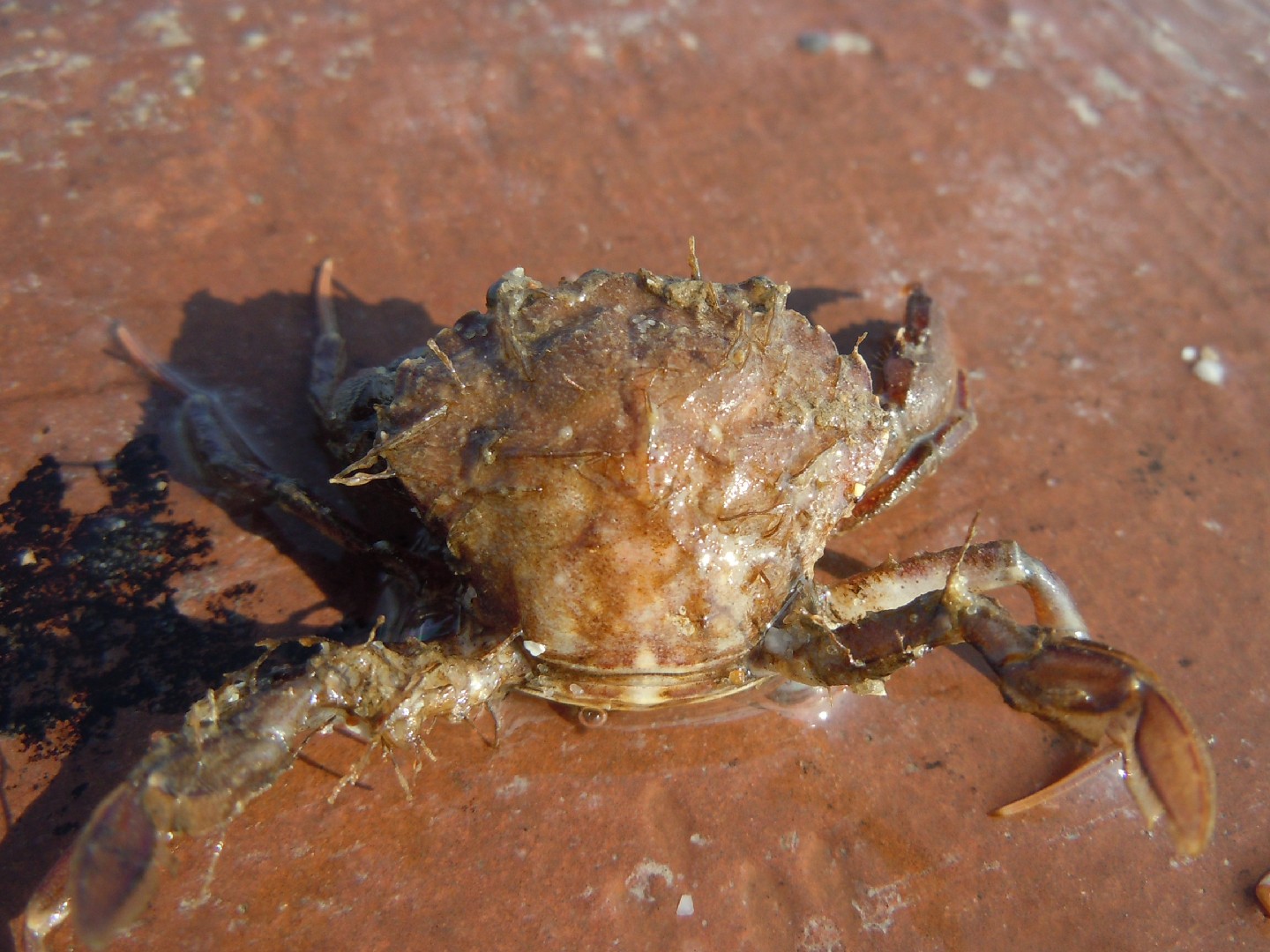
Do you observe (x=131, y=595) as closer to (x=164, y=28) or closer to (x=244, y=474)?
(x=244, y=474)

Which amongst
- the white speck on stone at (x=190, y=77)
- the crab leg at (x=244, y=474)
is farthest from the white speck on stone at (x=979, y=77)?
the white speck on stone at (x=190, y=77)

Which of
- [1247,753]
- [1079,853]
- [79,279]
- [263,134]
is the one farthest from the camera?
[263,134]

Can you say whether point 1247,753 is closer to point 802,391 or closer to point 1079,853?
point 1079,853

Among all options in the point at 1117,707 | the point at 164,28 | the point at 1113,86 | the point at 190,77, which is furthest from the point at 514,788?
the point at 1113,86

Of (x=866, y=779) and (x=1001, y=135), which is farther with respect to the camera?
(x=1001, y=135)

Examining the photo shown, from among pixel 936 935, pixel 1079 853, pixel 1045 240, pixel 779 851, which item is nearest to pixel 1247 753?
pixel 1079 853

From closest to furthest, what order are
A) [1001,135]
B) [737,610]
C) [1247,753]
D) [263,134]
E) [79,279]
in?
1. [737,610]
2. [1247,753]
3. [79,279]
4. [263,134]
5. [1001,135]
